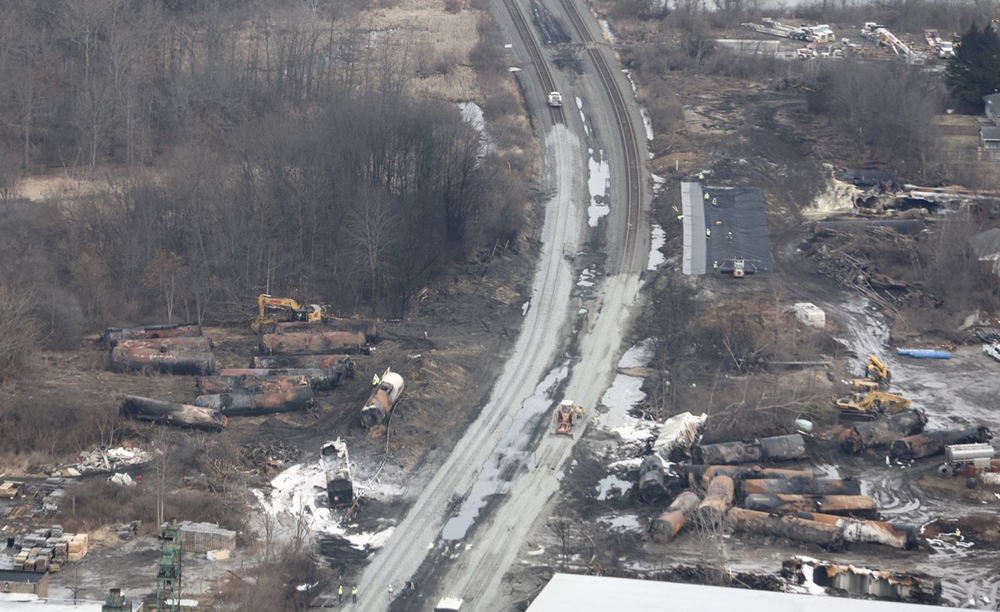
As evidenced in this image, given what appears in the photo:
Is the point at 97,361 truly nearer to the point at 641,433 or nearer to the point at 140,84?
the point at 641,433

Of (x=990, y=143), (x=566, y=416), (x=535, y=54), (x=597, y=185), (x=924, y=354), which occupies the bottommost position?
(x=566, y=416)

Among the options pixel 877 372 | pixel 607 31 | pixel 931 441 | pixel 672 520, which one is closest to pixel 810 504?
pixel 672 520

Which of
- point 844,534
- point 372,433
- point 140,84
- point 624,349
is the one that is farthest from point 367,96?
point 844,534

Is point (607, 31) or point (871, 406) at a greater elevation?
point (607, 31)

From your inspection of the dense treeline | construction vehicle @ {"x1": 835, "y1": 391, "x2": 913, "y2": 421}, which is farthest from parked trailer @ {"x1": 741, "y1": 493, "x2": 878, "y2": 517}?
the dense treeline

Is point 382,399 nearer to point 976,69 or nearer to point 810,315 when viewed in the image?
point 810,315

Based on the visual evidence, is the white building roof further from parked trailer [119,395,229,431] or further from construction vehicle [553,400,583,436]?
parked trailer [119,395,229,431]
